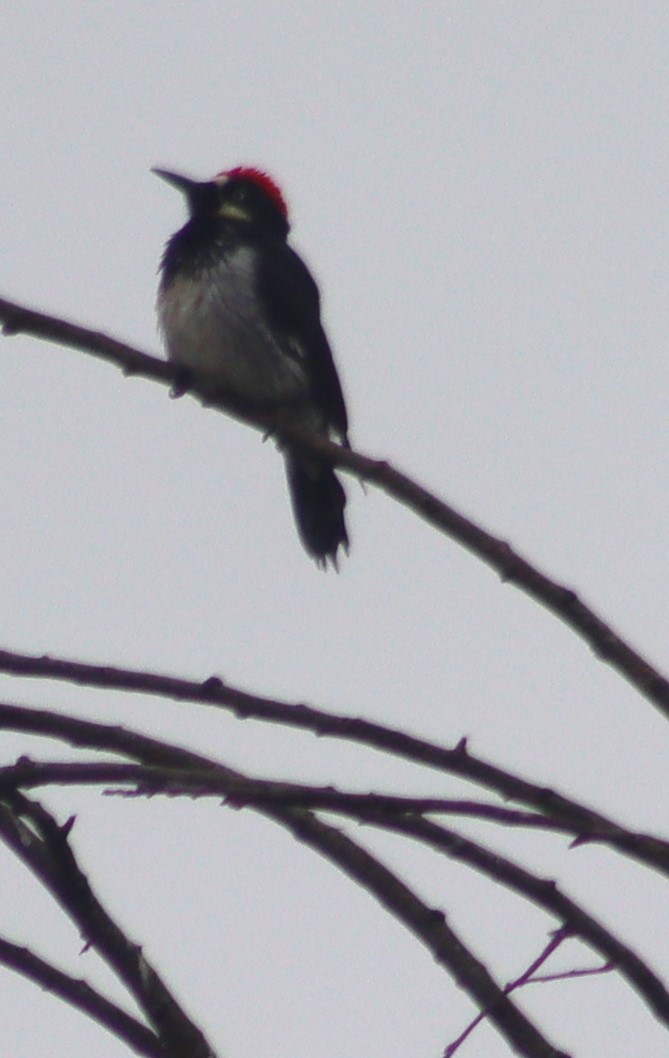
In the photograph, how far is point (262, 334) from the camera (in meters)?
5.96

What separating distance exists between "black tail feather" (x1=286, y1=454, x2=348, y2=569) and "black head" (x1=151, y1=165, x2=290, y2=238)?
118cm

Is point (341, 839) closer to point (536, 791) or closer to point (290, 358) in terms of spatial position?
point (536, 791)

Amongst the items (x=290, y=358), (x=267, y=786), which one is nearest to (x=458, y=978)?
(x=267, y=786)

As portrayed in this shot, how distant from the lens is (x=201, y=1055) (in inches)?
84.7

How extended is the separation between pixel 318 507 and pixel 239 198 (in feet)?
5.20

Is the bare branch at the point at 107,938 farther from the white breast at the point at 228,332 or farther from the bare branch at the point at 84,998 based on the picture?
Answer: the white breast at the point at 228,332

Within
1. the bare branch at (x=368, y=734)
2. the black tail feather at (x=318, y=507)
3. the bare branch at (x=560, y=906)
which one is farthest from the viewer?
the black tail feather at (x=318, y=507)

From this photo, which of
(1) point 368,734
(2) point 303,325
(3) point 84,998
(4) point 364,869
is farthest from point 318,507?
(1) point 368,734

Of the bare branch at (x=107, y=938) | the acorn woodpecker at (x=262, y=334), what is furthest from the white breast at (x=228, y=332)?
the bare branch at (x=107, y=938)

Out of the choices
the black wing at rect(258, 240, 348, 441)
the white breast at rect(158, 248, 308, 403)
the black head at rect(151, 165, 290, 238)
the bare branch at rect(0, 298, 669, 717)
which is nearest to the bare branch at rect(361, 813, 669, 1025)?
the bare branch at rect(0, 298, 669, 717)

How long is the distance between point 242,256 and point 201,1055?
4.36 meters

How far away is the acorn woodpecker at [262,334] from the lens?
19.3 ft

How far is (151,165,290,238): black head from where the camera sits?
21.9 feet

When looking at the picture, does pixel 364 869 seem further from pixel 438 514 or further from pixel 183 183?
pixel 183 183
